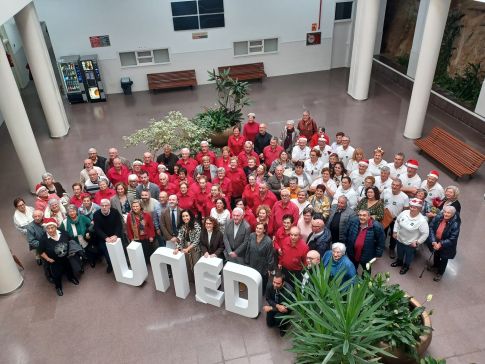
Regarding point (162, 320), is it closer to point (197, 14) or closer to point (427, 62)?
point (427, 62)

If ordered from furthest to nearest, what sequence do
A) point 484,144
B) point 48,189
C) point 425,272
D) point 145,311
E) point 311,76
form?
point 311,76 < point 484,144 < point 48,189 < point 425,272 < point 145,311

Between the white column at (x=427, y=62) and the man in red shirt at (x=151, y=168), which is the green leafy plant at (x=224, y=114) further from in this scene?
the white column at (x=427, y=62)

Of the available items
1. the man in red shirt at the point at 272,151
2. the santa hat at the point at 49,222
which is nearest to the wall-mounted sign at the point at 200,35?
the man in red shirt at the point at 272,151

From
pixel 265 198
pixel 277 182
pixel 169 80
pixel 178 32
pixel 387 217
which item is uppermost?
→ pixel 178 32

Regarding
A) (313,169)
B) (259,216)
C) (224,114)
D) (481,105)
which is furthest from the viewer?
(481,105)

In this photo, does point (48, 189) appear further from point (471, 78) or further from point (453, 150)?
point (471, 78)

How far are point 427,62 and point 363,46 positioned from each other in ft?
10.5

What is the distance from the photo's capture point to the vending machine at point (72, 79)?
46.6ft

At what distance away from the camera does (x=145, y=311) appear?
643 centimetres

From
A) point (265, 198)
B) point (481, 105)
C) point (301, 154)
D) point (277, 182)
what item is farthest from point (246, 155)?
point (481, 105)

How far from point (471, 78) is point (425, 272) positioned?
8.46 m

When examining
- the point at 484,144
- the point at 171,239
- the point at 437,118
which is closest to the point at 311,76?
the point at 437,118

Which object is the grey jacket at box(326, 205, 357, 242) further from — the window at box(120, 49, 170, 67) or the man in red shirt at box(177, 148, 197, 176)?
the window at box(120, 49, 170, 67)

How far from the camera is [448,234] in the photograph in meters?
6.30
